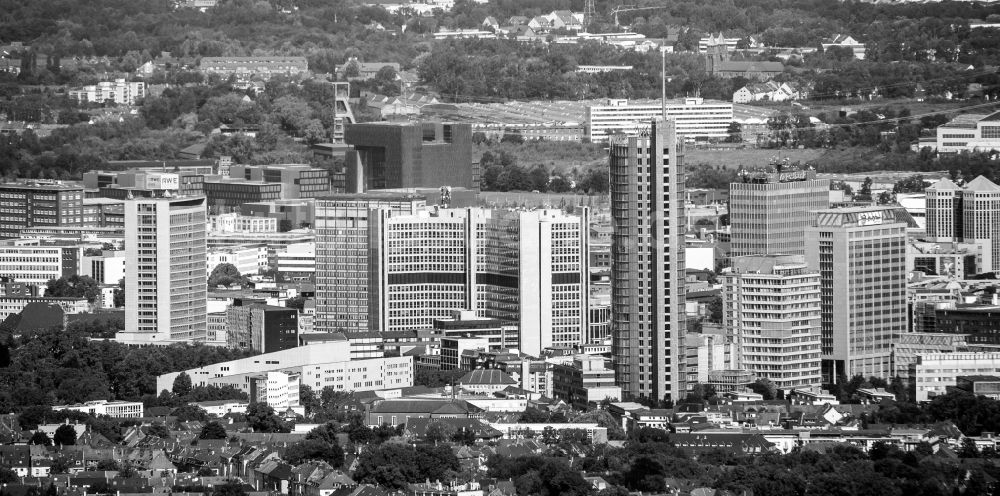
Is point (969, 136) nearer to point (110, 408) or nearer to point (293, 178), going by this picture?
point (293, 178)

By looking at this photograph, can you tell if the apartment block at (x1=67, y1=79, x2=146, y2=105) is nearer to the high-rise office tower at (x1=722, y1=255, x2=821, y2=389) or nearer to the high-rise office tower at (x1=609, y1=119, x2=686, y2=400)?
the high-rise office tower at (x1=722, y1=255, x2=821, y2=389)

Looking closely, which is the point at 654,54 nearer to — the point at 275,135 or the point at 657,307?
the point at 275,135

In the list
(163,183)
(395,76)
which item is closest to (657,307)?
(163,183)

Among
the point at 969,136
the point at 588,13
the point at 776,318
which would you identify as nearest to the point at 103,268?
the point at 776,318

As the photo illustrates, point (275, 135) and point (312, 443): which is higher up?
point (275, 135)

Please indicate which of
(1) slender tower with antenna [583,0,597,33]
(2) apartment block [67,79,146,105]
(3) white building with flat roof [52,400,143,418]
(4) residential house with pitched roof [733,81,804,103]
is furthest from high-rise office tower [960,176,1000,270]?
(1) slender tower with antenna [583,0,597,33]

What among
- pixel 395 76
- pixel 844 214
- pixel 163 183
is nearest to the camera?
pixel 844 214
